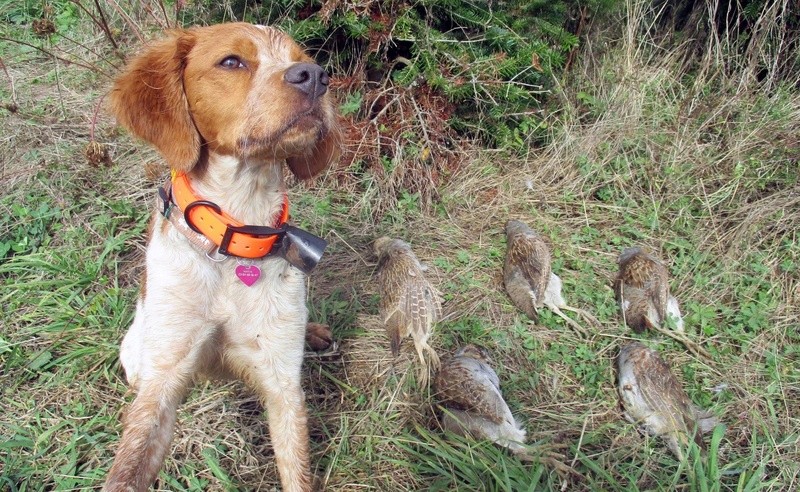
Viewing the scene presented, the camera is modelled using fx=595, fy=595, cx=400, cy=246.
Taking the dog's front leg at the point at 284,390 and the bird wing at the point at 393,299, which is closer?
the dog's front leg at the point at 284,390

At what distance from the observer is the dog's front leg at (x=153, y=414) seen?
2.16 metres

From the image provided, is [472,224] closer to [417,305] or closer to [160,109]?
[417,305]

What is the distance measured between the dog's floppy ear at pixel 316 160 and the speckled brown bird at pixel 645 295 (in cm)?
201

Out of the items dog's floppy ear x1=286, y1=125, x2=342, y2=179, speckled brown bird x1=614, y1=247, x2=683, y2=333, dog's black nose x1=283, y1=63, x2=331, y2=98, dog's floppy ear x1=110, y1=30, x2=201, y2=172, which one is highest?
dog's black nose x1=283, y1=63, x2=331, y2=98

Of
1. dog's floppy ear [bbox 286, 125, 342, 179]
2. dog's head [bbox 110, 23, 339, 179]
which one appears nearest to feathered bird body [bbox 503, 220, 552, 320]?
dog's floppy ear [bbox 286, 125, 342, 179]

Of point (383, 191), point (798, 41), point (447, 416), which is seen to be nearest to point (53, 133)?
point (383, 191)

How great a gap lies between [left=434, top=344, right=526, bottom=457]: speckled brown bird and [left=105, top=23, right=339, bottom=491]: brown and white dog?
756 mm

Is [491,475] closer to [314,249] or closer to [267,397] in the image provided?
[267,397]

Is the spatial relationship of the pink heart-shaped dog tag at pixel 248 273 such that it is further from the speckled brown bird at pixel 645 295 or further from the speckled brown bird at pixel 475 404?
the speckled brown bird at pixel 645 295

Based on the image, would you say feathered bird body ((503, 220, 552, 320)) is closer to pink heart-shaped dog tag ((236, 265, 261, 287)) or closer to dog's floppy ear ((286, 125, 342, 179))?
dog's floppy ear ((286, 125, 342, 179))

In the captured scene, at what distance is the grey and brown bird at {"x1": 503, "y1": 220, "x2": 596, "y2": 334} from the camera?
3547 mm

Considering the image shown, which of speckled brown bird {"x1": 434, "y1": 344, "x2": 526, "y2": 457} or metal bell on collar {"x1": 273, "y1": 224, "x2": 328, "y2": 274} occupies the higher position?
metal bell on collar {"x1": 273, "y1": 224, "x2": 328, "y2": 274}

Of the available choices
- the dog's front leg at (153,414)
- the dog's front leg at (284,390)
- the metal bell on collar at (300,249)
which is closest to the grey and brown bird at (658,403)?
the dog's front leg at (284,390)

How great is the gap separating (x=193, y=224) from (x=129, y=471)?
3.02 ft
